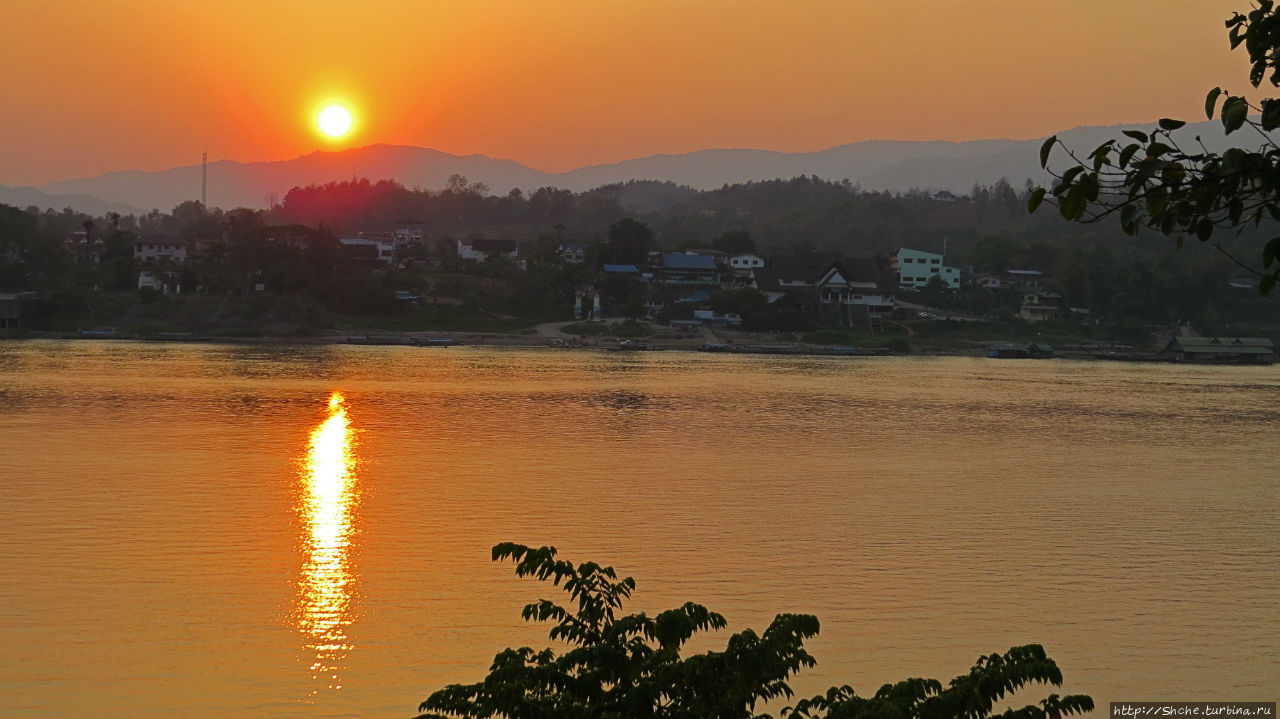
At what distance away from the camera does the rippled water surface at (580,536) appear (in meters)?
12.9

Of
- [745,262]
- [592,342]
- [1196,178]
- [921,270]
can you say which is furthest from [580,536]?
[921,270]

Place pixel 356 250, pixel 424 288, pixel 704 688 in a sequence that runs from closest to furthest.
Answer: pixel 704 688, pixel 424 288, pixel 356 250

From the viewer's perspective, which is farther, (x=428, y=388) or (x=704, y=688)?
(x=428, y=388)

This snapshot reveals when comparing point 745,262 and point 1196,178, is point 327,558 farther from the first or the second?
point 745,262

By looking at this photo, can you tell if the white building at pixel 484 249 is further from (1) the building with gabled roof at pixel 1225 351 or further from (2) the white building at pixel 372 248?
(1) the building with gabled roof at pixel 1225 351

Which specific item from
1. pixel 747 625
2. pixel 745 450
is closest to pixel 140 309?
pixel 745 450

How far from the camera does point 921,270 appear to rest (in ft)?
302

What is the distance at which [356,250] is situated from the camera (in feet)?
301

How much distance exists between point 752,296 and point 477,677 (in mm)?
69181

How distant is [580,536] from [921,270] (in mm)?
77058

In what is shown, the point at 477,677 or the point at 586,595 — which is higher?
the point at 586,595

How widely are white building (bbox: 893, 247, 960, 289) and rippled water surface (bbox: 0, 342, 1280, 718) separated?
50.7 meters

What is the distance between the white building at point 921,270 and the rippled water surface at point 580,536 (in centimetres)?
5073

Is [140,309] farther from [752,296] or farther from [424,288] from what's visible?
[752,296]
